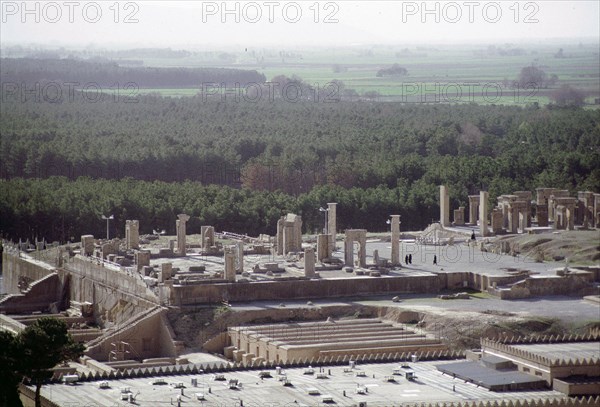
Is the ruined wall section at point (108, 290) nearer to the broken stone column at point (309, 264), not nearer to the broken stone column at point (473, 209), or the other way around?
the broken stone column at point (309, 264)


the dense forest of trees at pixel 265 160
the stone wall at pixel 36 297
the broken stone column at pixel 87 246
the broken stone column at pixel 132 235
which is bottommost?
the stone wall at pixel 36 297

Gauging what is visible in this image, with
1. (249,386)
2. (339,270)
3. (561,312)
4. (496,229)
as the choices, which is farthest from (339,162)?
(249,386)

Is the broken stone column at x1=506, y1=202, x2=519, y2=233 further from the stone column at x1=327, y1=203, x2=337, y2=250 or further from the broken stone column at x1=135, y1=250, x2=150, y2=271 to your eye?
the broken stone column at x1=135, y1=250, x2=150, y2=271

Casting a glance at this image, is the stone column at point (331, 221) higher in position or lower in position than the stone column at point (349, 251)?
higher

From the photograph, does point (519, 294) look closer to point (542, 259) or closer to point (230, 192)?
point (542, 259)

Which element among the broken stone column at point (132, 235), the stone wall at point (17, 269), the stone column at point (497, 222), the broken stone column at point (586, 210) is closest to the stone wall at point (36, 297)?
the stone wall at point (17, 269)

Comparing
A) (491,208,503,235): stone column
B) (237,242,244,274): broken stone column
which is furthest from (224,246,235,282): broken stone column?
(491,208,503,235): stone column

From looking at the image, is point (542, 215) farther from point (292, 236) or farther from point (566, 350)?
point (566, 350)
